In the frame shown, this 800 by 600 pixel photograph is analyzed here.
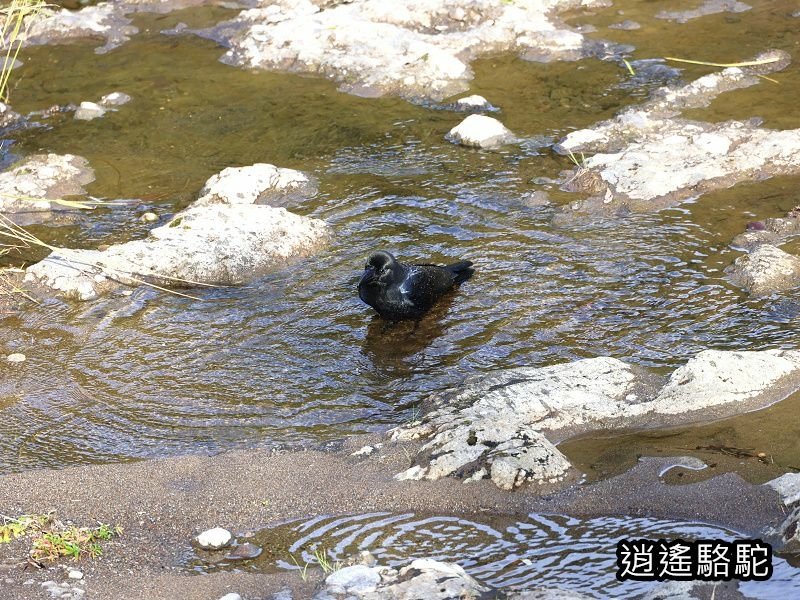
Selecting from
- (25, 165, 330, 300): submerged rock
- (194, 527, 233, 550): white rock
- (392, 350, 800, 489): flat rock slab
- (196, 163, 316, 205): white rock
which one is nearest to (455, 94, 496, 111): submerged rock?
(196, 163, 316, 205): white rock

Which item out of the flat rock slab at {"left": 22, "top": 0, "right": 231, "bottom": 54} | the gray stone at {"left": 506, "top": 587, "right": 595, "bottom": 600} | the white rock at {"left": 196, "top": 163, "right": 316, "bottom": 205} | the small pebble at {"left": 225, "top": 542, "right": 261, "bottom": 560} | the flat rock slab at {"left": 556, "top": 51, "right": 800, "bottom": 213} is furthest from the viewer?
the flat rock slab at {"left": 22, "top": 0, "right": 231, "bottom": 54}

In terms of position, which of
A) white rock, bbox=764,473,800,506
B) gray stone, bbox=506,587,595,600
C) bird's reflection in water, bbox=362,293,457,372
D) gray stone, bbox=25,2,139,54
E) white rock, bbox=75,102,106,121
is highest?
gray stone, bbox=25,2,139,54

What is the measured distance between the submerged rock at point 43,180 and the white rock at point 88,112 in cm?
117

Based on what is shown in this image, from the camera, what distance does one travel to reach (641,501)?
14.2ft

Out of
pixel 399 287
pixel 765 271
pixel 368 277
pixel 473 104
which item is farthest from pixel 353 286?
pixel 473 104

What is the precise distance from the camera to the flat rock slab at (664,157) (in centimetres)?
798

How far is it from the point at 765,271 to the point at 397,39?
6.08m

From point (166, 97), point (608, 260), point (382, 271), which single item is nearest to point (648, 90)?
point (608, 260)

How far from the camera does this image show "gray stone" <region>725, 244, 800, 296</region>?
645 centimetres

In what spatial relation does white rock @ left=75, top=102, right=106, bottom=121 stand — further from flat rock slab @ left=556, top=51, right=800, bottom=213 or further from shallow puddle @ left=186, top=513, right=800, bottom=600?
shallow puddle @ left=186, top=513, right=800, bottom=600

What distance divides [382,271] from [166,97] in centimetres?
552

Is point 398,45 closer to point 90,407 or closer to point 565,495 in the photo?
point 90,407

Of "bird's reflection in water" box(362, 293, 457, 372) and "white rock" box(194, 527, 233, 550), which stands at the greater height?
"white rock" box(194, 527, 233, 550)

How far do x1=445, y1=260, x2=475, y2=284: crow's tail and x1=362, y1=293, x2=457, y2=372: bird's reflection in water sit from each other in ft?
0.48
